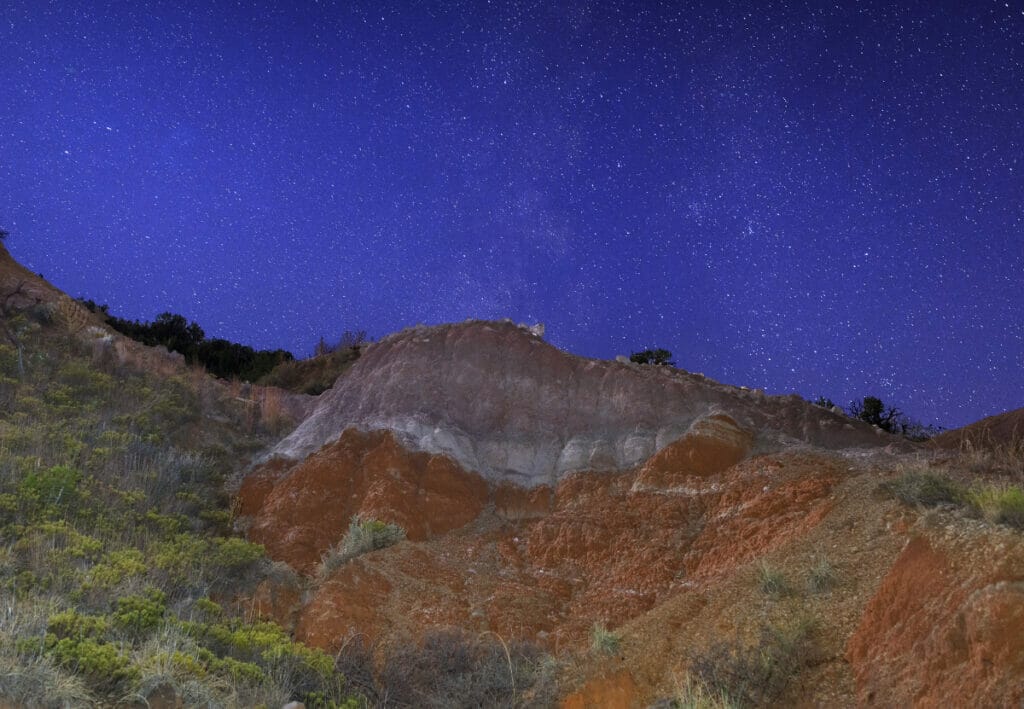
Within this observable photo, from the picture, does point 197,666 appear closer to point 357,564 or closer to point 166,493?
point 357,564

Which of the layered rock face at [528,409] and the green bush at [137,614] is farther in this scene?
the layered rock face at [528,409]

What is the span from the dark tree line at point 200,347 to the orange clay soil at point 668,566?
1304 cm

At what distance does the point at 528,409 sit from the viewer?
17.5m

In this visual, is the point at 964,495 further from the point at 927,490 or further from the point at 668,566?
the point at 668,566

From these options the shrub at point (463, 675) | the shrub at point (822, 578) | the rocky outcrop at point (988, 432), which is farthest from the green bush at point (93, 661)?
the rocky outcrop at point (988, 432)

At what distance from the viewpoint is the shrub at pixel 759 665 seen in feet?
25.3

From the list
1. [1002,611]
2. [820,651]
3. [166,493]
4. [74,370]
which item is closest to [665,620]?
[820,651]

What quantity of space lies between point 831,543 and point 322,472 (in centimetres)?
955

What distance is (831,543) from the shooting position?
9977 mm

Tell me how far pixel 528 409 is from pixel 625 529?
4.76m

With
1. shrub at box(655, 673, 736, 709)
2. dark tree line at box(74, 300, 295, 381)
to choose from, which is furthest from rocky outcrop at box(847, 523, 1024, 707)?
dark tree line at box(74, 300, 295, 381)

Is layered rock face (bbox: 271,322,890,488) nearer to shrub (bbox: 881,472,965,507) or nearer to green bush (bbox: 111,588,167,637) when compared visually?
shrub (bbox: 881,472,965,507)

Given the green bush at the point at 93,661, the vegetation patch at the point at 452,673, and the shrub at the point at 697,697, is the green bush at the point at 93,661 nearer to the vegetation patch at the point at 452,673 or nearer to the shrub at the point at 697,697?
the vegetation patch at the point at 452,673

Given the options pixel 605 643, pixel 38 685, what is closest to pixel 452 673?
pixel 605 643
